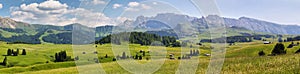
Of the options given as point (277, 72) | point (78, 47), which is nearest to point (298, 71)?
point (277, 72)

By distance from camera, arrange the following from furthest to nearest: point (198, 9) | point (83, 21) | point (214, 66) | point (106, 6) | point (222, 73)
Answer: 1. point (214, 66)
2. point (222, 73)
3. point (83, 21)
4. point (106, 6)
5. point (198, 9)

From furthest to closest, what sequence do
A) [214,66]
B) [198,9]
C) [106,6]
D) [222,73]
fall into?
[214,66]
[222,73]
[106,6]
[198,9]

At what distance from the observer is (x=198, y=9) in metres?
20.6

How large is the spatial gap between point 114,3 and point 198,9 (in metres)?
6.61

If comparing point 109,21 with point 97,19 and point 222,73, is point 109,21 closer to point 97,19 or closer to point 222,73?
point 97,19

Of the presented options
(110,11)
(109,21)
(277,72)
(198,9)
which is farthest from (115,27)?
(277,72)

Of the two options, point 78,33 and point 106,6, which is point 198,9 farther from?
point 78,33

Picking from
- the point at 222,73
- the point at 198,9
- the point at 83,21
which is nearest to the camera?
the point at 198,9

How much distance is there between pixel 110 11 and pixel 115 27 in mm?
3111

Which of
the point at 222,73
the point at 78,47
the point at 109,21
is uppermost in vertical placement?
the point at 109,21

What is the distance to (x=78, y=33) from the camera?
24.2 metres

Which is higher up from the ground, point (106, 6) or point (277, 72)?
point (106, 6)

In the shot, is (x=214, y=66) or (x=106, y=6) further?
(x=214, y=66)

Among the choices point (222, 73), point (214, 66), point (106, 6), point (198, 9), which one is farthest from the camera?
point (214, 66)
